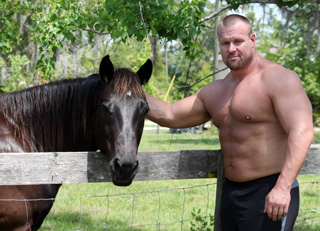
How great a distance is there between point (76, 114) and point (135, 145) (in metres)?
0.75

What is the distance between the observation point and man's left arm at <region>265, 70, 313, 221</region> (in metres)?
2.19

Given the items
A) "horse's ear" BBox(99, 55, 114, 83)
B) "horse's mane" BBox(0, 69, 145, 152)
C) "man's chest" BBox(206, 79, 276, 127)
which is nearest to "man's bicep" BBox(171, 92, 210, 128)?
"man's chest" BBox(206, 79, 276, 127)

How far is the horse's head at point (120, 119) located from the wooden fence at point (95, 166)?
0.54ft

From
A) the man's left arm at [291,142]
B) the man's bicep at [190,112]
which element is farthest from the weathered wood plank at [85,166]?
the man's left arm at [291,142]

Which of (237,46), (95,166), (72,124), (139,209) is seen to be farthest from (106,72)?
(139,209)

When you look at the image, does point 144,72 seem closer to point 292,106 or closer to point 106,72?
point 106,72

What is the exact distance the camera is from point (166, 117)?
9.96 ft

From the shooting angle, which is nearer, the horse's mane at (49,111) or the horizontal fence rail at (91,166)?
the horizontal fence rail at (91,166)

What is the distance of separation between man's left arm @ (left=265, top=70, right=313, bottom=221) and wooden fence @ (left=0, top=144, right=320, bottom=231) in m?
0.64

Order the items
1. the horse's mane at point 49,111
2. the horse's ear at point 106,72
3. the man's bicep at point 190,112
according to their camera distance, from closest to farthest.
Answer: the horse's ear at point 106,72, the man's bicep at point 190,112, the horse's mane at point 49,111

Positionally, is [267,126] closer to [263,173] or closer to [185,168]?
[263,173]

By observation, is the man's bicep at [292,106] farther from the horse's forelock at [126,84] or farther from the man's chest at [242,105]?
the horse's forelock at [126,84]

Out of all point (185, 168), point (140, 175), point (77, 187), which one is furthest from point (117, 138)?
point (77, 187)

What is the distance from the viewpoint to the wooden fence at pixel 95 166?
8.25ft
